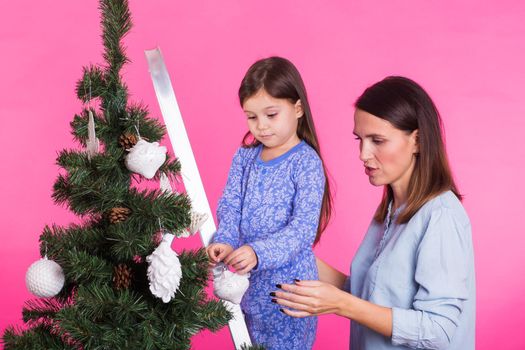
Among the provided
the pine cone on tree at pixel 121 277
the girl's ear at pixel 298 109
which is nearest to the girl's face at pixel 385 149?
the girl's ear at pixel 298 109

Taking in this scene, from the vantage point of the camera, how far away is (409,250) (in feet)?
4.73

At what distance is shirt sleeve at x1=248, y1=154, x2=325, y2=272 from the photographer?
153 centimetres

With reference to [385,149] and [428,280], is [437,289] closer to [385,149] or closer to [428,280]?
[428,280]

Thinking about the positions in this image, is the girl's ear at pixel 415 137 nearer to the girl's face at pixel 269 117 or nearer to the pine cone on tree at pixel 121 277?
the girl's face at pixel 269 117

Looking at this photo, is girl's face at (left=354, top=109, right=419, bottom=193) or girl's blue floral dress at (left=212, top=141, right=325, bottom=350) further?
girl's blue floral dress at (left=212, top=141, right=325, bottom=350)

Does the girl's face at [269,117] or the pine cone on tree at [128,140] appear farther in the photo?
the girl's face at [269,117]

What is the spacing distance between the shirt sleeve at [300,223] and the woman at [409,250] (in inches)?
5.6

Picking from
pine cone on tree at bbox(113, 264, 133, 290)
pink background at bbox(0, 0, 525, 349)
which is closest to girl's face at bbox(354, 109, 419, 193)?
pine cone on tree at bbox(113, 264, 133, 290)

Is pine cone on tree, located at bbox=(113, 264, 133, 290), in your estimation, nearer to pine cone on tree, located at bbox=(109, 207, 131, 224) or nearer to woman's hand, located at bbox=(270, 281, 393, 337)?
pine cone on tree, located at bbox=(109, 207, 131, 224)

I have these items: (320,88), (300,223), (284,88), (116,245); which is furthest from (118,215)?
(320,88)

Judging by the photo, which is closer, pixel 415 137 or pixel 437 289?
pixel 437 289

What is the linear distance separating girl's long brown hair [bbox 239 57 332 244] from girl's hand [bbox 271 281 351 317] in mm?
480

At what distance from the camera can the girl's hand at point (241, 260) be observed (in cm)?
146

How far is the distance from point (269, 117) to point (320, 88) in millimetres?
1297
